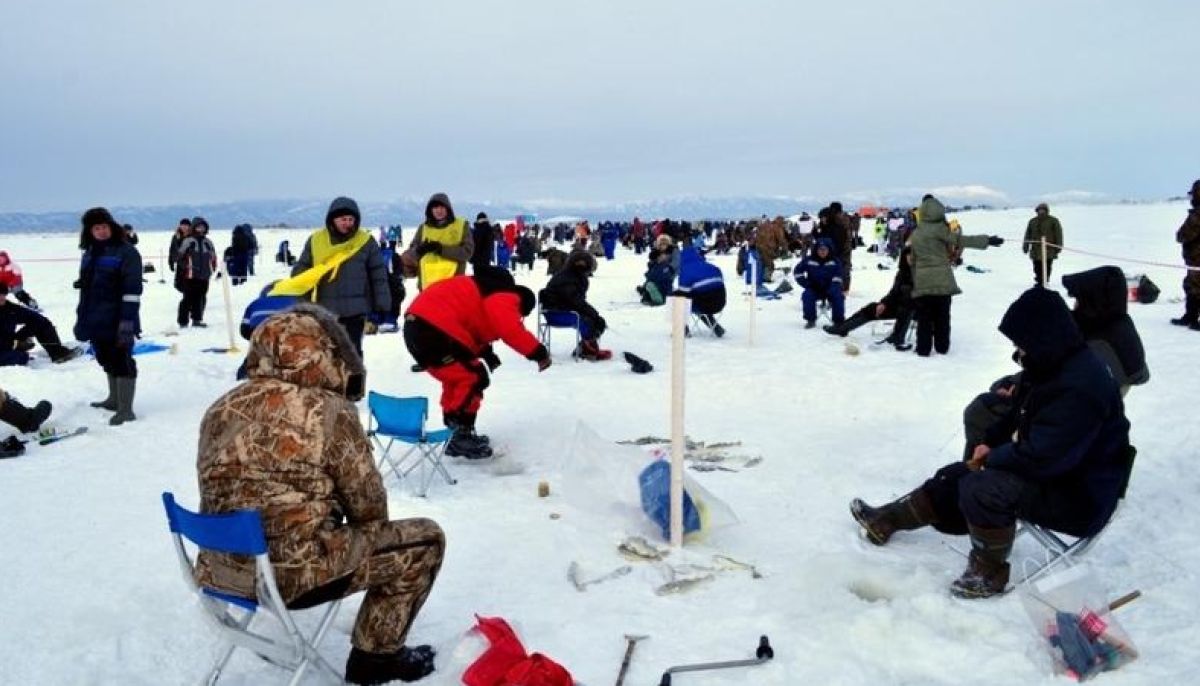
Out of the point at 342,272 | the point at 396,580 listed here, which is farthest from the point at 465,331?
the point at 396,580

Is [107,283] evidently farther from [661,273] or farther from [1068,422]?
[661,273]

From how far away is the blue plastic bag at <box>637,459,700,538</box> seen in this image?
4.29 m

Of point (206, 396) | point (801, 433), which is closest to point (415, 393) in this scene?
point (206, 396)

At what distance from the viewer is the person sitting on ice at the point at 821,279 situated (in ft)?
36.8

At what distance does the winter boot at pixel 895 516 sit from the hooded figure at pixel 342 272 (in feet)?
12.9

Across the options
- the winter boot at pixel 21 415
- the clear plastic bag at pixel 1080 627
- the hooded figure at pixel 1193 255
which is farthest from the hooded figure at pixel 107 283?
the hooded figure at pixel 1193 255

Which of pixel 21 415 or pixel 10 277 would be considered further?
pixel 10 277

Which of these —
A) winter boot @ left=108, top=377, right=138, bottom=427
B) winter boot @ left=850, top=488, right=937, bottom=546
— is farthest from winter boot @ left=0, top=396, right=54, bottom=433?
winter boot @ left=850, top=488, right=937, bottom=546

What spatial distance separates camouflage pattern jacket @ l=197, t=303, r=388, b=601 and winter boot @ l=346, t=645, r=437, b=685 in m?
0.45

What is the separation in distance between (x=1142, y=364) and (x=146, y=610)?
5.09 m

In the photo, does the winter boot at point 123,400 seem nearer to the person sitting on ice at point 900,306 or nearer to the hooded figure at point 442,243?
the hooded figure at point 442,243

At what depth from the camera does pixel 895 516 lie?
4152 millimetres

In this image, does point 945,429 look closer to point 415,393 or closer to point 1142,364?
point 1142,364

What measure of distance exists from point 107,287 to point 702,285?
6.90 m
